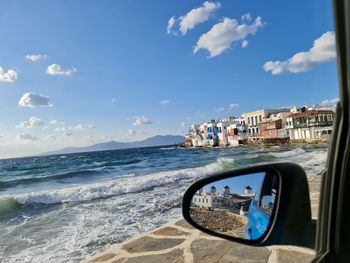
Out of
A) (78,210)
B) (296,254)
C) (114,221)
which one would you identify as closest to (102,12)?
(296,254)

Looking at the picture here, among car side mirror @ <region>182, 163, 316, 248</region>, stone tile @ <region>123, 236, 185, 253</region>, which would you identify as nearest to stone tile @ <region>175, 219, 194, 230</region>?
stone tile @ <region>123, 236, 185, 253</region>

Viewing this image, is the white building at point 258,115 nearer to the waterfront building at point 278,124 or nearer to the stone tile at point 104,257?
the waterfront building at point 278,124

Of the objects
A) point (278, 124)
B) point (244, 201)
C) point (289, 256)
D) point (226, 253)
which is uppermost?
point (278, 124)

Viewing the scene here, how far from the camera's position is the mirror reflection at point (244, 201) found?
118cm

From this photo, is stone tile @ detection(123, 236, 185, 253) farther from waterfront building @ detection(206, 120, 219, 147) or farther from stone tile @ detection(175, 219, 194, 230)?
waterfront building @ detection(206, 120, 219, 147)

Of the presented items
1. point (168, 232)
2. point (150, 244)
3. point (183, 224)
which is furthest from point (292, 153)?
point (150, 244)

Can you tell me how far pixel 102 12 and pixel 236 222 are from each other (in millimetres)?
3084

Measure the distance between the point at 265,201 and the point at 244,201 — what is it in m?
0.21

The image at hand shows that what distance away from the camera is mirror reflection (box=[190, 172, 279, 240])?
1183mm

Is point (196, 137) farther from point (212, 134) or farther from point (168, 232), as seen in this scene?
point (168, 232)

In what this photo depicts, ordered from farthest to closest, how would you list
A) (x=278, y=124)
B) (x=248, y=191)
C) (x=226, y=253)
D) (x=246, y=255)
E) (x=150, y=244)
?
(x=278, y=124) < (x=150, y=244) < (x=226, y=253) < (x=246, y=255) < (x=248, y=191)

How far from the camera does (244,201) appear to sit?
143 centimetres

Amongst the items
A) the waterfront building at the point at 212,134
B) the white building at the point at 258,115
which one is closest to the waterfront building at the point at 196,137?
the waterfront building at the point at 212,134

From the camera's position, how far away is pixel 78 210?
9141 mm
